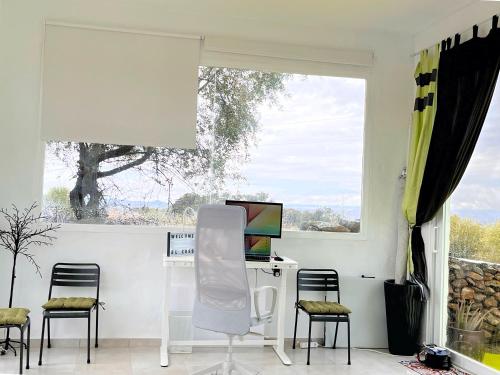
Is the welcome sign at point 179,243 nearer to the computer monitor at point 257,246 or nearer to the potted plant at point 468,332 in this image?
the computer monitor at point 257,246

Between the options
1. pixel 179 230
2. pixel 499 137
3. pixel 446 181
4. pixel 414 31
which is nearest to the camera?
pixel 499 137

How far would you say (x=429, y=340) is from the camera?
489 cm

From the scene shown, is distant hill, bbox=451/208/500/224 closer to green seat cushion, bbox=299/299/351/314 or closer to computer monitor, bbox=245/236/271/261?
green seat cushion, bbox=299/299/351/314

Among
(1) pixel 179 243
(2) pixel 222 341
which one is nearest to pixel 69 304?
(1) pixel 179 243

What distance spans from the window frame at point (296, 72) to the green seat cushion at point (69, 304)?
27.7 inches

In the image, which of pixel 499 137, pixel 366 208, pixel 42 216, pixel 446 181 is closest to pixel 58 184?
pixel 42 216

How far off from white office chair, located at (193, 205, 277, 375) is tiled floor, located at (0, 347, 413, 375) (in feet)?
2.45

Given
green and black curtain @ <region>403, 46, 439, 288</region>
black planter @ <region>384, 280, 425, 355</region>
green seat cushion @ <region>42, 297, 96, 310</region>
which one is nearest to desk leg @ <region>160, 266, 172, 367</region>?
green seat cushion @ <region>42, 297, 96, 310</region>

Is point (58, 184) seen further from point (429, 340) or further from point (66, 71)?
point (429, 340)

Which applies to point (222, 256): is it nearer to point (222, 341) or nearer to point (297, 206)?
point (222, 341)

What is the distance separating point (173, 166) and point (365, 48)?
2.29 meters

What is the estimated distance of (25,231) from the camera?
461 cm

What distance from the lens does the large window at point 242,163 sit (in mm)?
4797

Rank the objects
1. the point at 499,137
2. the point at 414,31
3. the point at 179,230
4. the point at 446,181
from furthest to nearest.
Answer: the point at 414,31
the point at 179,230
the point at 446,181
the point at 499,137
